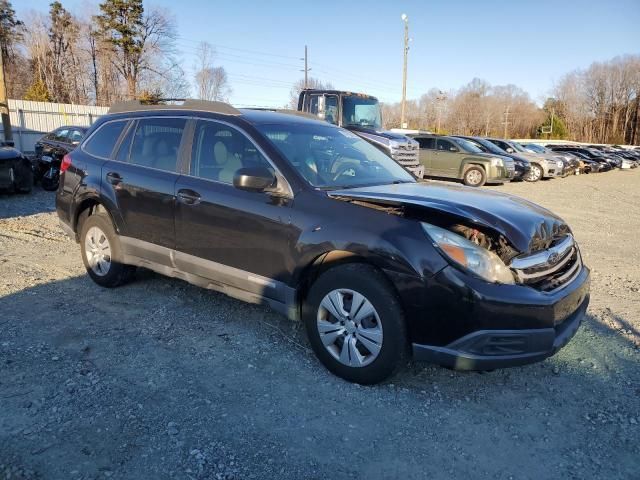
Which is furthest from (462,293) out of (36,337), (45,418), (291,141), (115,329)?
(36,337)

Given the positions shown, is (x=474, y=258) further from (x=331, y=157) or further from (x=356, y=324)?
(x=331, y=157)

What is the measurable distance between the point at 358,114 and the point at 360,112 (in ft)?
0.31

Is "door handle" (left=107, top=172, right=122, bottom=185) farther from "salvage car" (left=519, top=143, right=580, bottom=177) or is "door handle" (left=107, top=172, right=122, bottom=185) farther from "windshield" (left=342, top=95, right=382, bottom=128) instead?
"salvage car" (left=519, top=143, right=580, bottom=177)

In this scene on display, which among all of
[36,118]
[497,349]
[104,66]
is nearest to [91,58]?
[104,66]

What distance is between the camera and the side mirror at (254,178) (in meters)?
3.53

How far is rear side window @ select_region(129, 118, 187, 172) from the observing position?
14.4ft

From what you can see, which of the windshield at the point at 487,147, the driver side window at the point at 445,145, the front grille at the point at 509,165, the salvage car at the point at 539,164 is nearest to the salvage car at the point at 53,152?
the driver side window at the point at 445,145

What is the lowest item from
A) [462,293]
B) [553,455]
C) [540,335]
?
[553,455]

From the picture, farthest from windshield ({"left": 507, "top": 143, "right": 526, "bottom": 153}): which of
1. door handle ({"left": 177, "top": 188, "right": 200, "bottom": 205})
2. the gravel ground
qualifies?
door handle ({"left": 177, "top": 188, "right": 200, "bottom": 205})

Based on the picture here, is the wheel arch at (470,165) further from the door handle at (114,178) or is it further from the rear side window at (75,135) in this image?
the door handle at (114,178)

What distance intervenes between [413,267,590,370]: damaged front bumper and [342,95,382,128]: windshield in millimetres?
10675

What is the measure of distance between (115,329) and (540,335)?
3274 millimetres

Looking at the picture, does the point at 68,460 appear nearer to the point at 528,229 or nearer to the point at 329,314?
the point at 329,314

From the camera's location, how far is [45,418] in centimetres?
287
